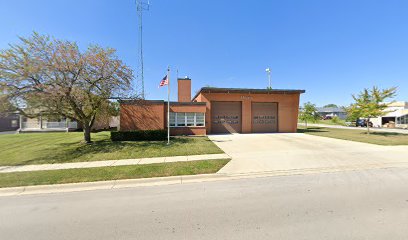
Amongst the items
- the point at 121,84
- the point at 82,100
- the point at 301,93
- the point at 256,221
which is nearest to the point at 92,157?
the point at 82,100

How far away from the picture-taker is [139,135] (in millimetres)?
15195

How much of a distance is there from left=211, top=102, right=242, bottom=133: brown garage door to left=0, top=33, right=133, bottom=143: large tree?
11753mm

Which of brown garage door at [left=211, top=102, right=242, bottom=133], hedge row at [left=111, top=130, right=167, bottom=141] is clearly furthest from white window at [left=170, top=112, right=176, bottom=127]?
brown garage door at [left=211, top=102, right=242, bottom=133]

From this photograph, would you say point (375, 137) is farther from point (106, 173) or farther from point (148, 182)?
point (106, 173)

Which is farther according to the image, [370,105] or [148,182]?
[370,105]

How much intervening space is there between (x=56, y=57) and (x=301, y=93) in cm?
2419

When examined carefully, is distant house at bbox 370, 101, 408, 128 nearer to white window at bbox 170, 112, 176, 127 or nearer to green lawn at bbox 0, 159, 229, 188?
white window at bbox 170, 112, 176, 127

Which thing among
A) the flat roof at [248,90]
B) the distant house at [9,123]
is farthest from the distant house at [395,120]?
the distant house at [9,123]

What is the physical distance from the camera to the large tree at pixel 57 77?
33.8ft

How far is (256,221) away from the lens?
3.68m

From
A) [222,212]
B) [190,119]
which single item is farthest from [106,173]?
[190,119]

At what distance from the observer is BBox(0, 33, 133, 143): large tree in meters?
10.3

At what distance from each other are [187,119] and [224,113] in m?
4.84

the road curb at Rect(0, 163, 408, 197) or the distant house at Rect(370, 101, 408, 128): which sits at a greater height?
the distant house at Rect(370, 101, 408, 128)
